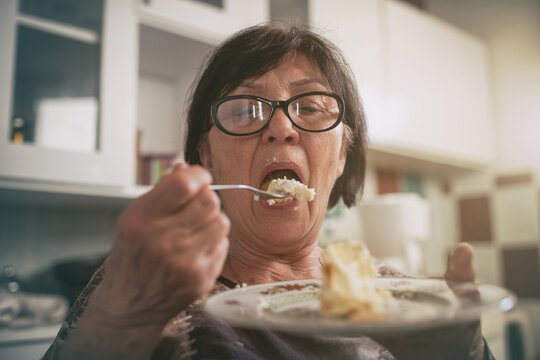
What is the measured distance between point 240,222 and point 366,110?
4.68ft

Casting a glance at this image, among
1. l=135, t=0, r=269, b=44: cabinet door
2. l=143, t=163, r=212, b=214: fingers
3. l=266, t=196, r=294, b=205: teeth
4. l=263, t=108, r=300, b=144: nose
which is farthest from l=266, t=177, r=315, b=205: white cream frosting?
l=135, t=0, r=269, b=44: cabinet door

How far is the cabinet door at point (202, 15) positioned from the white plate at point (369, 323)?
130 cm

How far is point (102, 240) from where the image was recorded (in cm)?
194

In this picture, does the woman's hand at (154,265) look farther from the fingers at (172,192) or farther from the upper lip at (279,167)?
the upper lip at (279,167)

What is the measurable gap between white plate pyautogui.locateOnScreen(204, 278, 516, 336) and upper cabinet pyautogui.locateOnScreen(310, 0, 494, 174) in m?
1.59

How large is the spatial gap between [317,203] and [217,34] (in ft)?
3.58

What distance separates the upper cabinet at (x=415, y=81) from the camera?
7.36ft

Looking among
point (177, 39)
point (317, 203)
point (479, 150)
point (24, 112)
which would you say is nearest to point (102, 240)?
point (24, 112)

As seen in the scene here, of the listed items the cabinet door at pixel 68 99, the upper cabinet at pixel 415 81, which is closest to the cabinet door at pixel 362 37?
the upper cabinet at pixel 415 81

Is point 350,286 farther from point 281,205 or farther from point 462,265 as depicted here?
point 281,205

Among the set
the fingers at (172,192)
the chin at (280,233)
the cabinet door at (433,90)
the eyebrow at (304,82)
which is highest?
the cabinet door at (433,90)

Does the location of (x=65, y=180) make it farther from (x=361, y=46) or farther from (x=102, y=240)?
(x=361, y=46)

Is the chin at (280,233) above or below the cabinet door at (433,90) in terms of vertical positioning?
below

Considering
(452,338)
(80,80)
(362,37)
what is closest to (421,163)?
(362,37)
